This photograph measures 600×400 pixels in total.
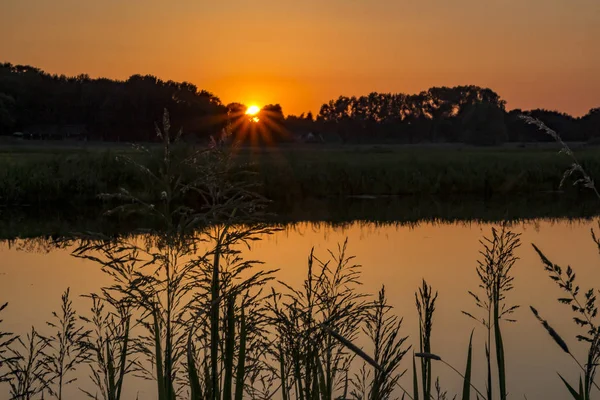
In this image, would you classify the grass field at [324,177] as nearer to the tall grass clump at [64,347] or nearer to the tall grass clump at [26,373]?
the tall grass clump at [64,347]

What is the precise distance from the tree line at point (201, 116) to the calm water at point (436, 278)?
4617 cm

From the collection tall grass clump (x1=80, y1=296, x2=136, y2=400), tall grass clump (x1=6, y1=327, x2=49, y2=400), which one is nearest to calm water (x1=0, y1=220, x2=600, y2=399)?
tall grass clump (x1=6, y1=327, x2=49, y2=400)

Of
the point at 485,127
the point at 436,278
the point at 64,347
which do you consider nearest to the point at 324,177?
the point at 436,278

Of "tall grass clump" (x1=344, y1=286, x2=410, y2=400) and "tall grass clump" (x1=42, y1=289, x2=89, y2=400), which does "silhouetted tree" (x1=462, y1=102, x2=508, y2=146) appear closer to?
"tall grass clump" (x1=42, y1=289, x2=89, y2=400)

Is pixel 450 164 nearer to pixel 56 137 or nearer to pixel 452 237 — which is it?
pixel 452 237

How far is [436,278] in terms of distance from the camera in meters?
14.8

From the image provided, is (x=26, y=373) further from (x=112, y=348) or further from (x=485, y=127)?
(x=485, y=127)

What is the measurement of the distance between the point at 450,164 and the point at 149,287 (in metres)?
35.2

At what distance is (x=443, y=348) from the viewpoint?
9789 millimetres

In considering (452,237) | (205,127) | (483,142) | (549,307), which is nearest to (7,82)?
(205,127)

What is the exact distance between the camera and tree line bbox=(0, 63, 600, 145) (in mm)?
82125

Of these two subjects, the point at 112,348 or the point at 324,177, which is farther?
the point at 324,177

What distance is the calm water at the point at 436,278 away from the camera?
9242 mm

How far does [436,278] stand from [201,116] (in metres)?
73.3
